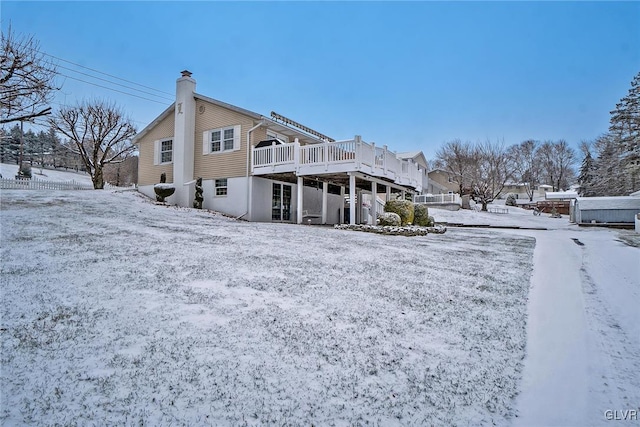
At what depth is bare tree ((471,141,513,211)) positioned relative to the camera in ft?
116

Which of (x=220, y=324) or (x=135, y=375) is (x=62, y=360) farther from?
(x=220, y=324)

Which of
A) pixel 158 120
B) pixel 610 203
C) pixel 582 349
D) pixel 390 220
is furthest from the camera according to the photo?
pixel 610 203

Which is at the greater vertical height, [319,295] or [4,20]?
[4,20]

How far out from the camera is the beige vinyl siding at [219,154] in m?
15.0

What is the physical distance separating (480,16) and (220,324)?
1691 centimetres

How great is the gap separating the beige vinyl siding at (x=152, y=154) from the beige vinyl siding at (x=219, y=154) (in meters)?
1.93

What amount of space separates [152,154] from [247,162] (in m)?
6.97

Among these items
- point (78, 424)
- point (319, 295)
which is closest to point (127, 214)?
point (319, 295)

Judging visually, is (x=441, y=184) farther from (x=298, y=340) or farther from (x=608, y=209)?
(x=298, y=340)

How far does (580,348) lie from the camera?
135 inches

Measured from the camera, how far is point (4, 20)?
877 cm

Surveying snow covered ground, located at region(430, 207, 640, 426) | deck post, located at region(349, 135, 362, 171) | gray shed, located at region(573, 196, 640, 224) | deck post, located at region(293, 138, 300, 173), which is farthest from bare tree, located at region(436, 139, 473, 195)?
snow covered ground, located at region(430, 207, 640, 426)

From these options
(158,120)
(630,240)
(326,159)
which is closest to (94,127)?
(158,120)

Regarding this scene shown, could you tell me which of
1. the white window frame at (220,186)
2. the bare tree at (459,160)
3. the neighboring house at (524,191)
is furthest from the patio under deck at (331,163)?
the neighboring house at (524,191)
